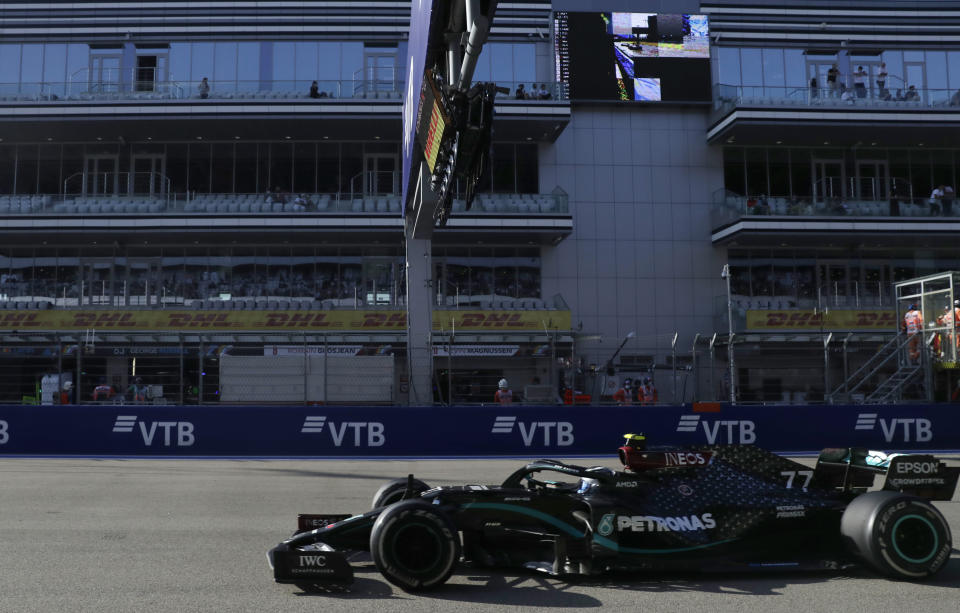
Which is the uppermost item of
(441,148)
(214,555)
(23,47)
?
(23,47)

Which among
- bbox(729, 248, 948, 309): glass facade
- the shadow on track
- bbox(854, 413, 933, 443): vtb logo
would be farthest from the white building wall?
the shadow on track

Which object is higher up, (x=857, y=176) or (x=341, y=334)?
(x=857, y=176)

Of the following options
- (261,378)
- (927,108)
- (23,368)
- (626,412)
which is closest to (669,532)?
(626,412)

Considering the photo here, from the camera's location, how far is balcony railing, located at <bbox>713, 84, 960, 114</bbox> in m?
32.9

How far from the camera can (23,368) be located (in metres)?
17.9

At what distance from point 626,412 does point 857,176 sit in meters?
24.0

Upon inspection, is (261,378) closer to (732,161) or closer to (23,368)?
(23,368)

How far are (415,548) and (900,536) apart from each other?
3238 mm

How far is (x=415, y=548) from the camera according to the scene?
5656 mm

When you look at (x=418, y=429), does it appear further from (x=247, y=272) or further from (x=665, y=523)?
(x=247, y=272)

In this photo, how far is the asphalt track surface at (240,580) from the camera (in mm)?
5309

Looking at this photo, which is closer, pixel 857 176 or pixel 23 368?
pixel 23 368

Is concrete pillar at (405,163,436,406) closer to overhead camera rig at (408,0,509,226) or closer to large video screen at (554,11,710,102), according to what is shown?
overhead camera rig at (408,0,509,226)

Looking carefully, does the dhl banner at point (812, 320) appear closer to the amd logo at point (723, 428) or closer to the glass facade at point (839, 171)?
the glass facade at point (839, 171)
